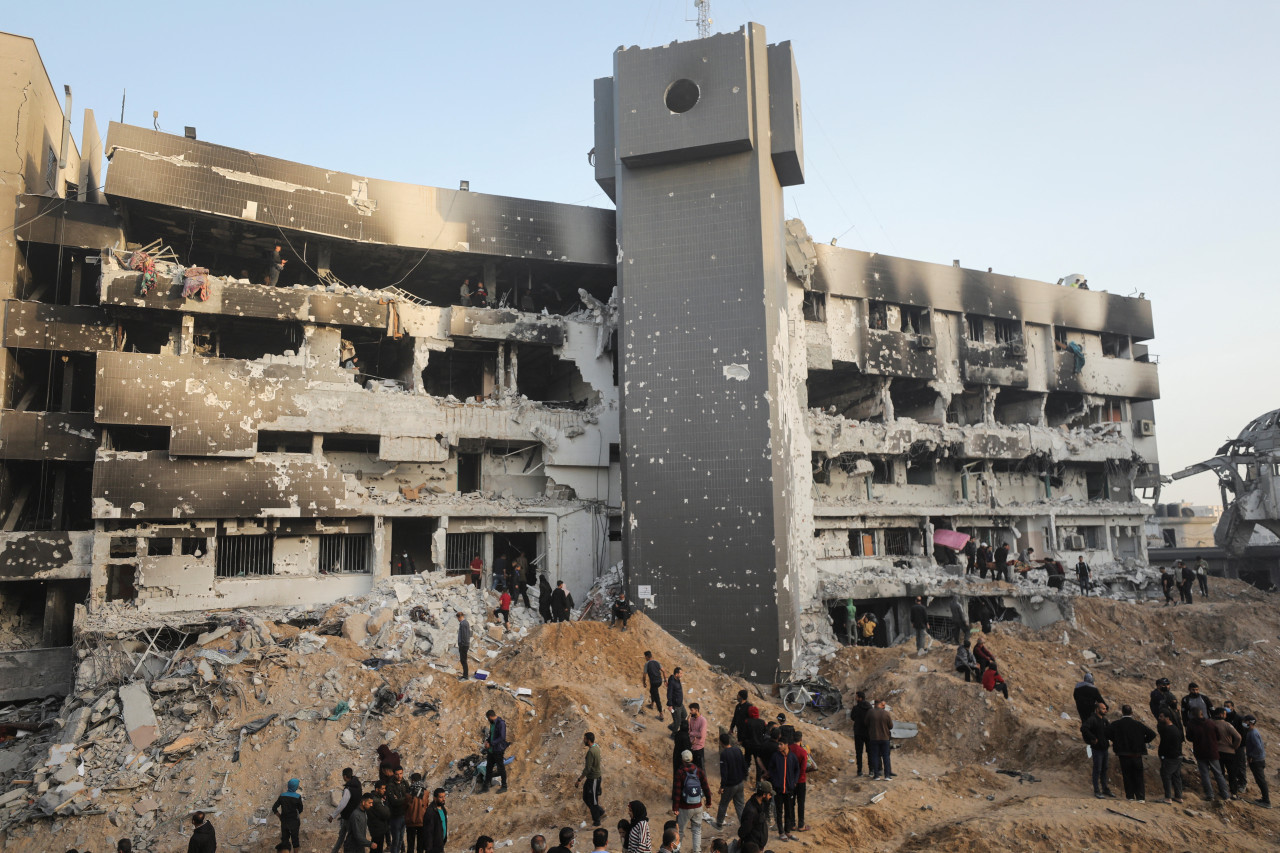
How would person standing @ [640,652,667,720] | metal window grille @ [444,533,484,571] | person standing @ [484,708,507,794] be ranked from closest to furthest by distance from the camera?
person standing @ [484,708,507,794], person standing @ [640,652,667,720], metal window grille @ [444,533,484,571]

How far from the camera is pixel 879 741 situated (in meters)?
12.6

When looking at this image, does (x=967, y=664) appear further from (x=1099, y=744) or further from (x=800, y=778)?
(x=800, y=778)

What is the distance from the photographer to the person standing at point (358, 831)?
30.6 feet

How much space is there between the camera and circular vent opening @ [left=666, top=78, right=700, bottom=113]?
855 inches

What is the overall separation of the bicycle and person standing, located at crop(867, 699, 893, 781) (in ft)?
16.8

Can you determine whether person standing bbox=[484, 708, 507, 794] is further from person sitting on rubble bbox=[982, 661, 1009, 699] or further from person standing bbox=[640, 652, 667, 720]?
person sitting on rubble bbox=[982, 661, 1009, 699]

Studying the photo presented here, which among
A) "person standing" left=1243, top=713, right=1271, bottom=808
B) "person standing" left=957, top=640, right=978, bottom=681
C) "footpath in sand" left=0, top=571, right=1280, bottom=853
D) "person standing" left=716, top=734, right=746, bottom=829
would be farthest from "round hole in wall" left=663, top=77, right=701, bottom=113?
"person standing" left=1243, top=713, right=1271, bottom=808

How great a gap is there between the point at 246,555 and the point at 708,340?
1396 centimetres

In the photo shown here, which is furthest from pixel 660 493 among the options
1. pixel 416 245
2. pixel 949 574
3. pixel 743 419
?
pixel 949 574

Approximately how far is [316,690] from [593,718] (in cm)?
504

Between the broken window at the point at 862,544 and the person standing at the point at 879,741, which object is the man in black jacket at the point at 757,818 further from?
the broken window at the point at 862,544

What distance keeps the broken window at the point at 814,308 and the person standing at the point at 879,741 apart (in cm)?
1903

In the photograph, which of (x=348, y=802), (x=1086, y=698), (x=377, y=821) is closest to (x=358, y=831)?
(x=377, y=821)

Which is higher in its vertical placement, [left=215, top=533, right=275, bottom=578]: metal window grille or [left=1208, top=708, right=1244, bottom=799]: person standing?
[left=215, top=533, right=275, bottom=578]: metal window grille
